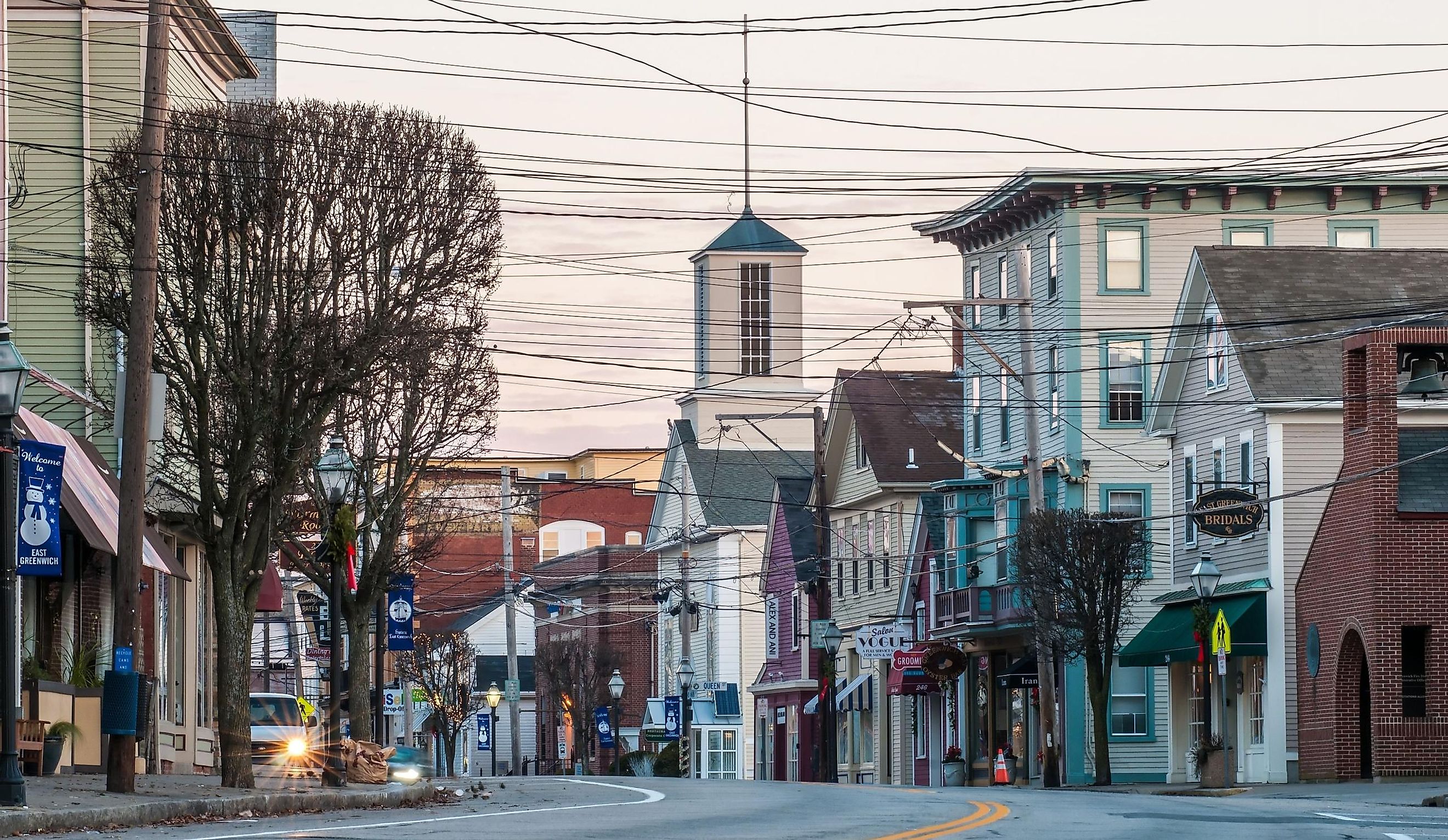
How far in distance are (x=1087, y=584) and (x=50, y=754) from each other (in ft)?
71.7

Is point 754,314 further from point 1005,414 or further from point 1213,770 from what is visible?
point 1213,770

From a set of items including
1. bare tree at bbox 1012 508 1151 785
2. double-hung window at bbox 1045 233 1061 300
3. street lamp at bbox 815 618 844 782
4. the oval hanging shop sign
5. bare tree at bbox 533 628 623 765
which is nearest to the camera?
the oval hanging shop sign

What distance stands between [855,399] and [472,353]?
26.6 metres

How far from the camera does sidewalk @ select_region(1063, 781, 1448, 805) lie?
27438mm

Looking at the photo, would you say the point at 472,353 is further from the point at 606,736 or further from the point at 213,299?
the point at 606,736

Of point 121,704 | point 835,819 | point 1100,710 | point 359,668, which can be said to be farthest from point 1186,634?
point 121,704

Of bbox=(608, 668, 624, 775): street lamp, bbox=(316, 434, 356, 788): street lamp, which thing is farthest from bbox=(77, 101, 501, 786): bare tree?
bbox=(608, 668, 624, 775): street lamp

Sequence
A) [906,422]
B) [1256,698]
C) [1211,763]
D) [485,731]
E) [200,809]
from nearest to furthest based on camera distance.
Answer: [200,809] → [1211,763] → [1256,698] → [906,422] → [485,731]

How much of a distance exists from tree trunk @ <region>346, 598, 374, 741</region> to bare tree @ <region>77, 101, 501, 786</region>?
33.7 feet

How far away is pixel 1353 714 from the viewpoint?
118 ft

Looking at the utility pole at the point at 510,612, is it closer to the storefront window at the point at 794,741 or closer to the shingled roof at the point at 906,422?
the storefront window at the point at 794,741

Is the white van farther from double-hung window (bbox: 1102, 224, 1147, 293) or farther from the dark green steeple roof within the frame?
the dark green steeple roof

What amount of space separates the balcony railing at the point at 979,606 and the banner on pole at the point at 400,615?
12917mm

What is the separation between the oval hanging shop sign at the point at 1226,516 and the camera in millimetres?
37219
